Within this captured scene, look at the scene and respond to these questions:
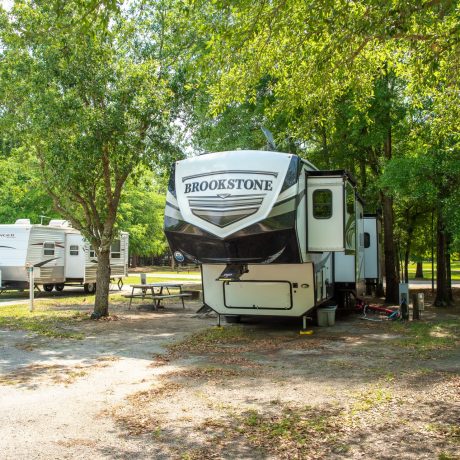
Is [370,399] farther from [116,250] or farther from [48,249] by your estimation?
[116,250]

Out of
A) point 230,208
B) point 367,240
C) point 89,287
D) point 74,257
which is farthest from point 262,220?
point 89,287

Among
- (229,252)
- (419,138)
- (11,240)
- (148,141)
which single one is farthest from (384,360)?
(11,240)

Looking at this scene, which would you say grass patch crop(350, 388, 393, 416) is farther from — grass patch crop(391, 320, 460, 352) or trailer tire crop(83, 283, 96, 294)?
trailer tire crop(83, 283, 96, 294)

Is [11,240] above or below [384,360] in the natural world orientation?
above

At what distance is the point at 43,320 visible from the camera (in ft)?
46.2

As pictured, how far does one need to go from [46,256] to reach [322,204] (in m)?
14.4

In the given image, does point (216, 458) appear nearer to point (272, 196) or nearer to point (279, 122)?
point (272, 196)

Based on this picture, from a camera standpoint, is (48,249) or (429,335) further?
(48,249)

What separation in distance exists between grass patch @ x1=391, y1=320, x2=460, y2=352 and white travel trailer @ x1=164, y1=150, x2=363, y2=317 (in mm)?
2033

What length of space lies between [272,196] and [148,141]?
501 cm

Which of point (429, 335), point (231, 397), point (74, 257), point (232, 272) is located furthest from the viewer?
Result: point (74, 257)

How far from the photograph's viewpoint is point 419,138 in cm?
1573

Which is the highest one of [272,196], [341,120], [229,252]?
[341,120]

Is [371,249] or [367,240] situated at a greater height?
[367,240]
